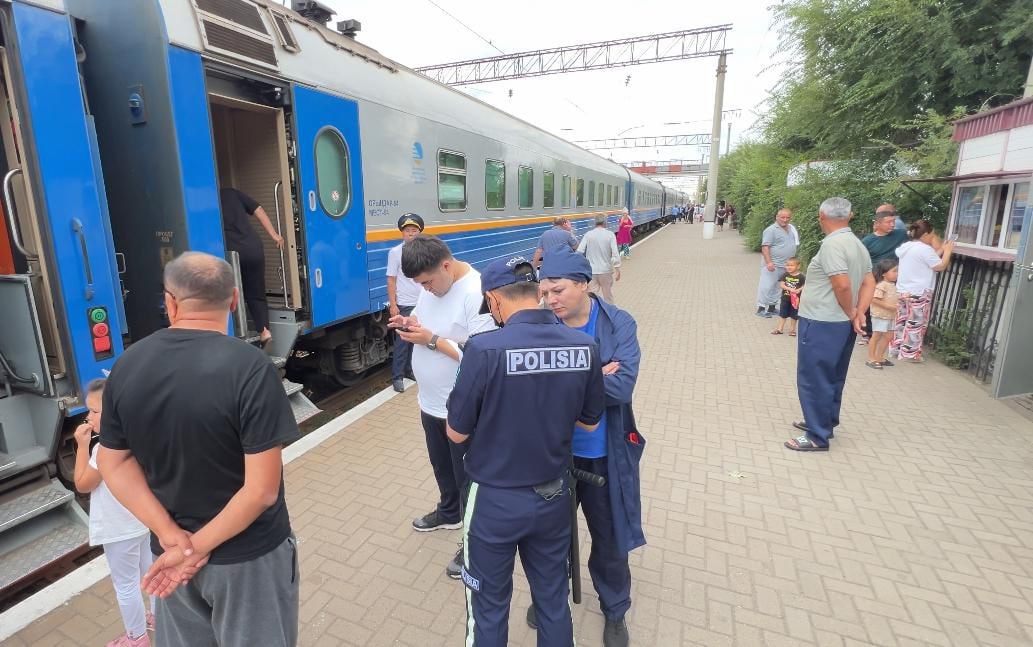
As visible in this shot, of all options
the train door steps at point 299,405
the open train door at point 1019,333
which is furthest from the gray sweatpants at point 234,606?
the open train door at point 1019,333

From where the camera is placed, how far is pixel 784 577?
299 cm

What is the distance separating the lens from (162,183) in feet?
12.6

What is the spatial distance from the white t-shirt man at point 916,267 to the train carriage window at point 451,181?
5.57 metres

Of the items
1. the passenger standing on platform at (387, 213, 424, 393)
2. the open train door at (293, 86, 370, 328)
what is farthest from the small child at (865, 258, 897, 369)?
the open train door at (293, 86, 370, 328)

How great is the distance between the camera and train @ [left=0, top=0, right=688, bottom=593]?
3051mm

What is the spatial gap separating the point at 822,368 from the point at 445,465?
3.07 m

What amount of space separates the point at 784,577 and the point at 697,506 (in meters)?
0.76

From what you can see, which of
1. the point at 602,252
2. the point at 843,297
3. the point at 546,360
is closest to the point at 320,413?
the point at 546,360

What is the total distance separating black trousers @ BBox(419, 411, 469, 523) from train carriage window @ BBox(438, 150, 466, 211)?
174 inches

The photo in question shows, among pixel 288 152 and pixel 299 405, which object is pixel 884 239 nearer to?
A: pixel 288 152

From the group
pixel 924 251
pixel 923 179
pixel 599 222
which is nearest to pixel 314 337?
pixel 599 222

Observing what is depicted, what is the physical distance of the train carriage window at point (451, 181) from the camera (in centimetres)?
694

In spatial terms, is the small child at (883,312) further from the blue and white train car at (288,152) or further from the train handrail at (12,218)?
the train handrail at (12,218)

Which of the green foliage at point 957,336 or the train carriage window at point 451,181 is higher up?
the train carriage window at point 451,181
